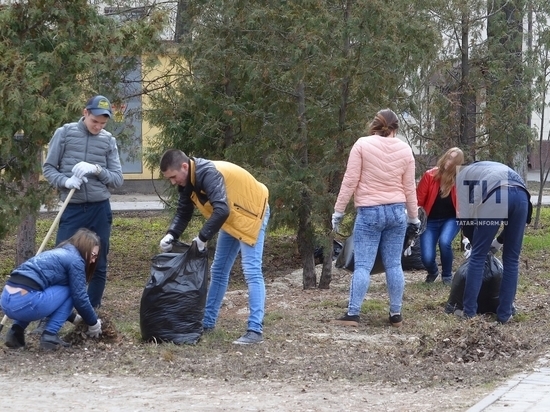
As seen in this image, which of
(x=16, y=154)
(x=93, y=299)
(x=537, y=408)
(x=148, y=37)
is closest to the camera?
(x=537, y=408)

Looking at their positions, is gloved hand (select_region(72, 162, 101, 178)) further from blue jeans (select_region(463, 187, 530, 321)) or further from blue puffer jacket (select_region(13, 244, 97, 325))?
blue jeans (select_region(463, 187, 530, 321))

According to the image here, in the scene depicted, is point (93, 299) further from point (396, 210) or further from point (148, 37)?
point (148, 37)

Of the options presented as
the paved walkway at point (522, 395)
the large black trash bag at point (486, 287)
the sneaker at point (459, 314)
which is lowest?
the sneaker at point (459, 314)

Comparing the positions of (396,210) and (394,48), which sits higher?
(394,48)

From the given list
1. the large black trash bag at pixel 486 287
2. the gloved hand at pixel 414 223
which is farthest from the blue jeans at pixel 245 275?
the large black trash bag at pixel 486 287

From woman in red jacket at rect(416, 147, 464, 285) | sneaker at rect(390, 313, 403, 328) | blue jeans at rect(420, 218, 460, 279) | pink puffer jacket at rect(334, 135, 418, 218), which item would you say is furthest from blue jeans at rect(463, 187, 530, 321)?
blue jeans at rect(420, 218, 460, 279)

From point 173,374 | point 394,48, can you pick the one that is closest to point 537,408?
point 173,374

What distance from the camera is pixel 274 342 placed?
7.75 m

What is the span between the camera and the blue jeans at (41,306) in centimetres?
695

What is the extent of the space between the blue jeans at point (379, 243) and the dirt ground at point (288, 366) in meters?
0.34

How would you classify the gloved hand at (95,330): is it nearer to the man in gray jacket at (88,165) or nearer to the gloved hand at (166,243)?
the gloved hand at (166,243)

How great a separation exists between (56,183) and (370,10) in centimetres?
429

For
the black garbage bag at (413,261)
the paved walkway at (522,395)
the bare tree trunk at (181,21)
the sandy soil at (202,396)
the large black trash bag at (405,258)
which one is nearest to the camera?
the paved walkway at (522,395)

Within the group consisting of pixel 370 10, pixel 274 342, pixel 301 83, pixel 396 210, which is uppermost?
pixel 370 10
